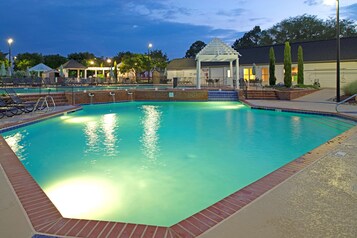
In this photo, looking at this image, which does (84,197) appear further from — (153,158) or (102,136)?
(102,136)

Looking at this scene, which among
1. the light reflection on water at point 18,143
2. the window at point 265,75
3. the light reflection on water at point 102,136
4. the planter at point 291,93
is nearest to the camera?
the light reflection on water at point 18,143

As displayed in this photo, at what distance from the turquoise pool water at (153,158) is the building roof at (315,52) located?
629 inches

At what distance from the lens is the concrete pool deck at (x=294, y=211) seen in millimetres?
2773

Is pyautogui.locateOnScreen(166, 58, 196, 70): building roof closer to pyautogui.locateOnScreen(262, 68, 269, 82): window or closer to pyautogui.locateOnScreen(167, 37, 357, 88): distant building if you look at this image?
pyautogui.locateOnScreen(167, 37, 357, 88): distant building

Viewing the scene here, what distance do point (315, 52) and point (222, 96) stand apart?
37.7 ft

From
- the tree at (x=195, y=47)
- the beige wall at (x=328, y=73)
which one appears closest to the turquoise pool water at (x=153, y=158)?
the beige wall at (x=328, y=73)

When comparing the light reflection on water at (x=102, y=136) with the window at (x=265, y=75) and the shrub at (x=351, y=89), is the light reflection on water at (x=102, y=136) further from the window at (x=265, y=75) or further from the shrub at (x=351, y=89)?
the window at (x=265, y=75)

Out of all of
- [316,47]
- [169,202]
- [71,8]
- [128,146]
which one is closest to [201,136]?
[128,146]

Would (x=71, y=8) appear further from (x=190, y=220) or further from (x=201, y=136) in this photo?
(x=190, y=220)

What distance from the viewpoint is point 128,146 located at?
26.9 feet

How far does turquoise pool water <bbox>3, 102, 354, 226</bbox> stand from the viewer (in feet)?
14.8

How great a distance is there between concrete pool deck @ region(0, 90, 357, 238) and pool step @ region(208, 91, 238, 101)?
18.0 m

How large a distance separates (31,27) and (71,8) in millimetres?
22267

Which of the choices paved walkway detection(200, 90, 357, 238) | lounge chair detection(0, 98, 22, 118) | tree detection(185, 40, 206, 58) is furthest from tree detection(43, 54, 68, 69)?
paved walkway detection(200, 90, 357, 238)
